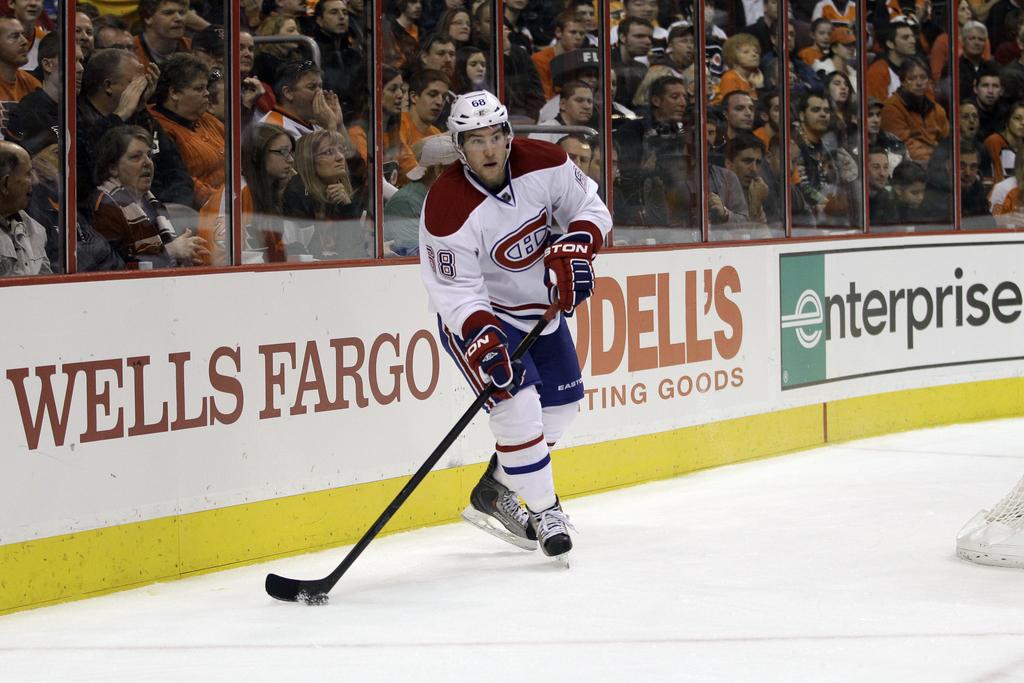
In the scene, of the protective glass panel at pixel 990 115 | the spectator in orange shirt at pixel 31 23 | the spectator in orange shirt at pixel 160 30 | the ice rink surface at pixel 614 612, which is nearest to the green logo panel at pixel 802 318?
the protective glass panel at pixel 990 115

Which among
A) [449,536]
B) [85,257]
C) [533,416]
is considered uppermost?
[85,257]

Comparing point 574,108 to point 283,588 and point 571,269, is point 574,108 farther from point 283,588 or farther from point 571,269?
point 283,588

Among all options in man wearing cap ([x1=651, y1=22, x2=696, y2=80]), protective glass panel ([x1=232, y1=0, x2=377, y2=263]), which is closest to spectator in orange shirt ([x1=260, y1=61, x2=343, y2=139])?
protective glass panel ([x1=232, y1=0, x2=377, y2=263])

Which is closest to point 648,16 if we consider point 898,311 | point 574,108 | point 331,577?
point 574,108

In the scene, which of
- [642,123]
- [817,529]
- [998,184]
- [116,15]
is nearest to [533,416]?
[817,529]

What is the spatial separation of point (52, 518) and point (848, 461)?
3.35m

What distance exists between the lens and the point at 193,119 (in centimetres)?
442

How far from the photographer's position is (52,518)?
154 inches

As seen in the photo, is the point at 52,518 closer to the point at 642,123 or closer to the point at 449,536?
the point at 449,536

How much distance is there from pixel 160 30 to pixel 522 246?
3.82 feet

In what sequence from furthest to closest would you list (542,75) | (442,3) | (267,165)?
(542,75)
(442,3)
(267,165)

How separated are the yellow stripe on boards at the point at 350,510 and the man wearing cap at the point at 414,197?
2.49ft

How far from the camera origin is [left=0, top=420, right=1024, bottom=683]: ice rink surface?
3.27 metres

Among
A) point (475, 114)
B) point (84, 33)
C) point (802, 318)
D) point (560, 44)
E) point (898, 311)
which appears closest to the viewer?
point (84, 33)
